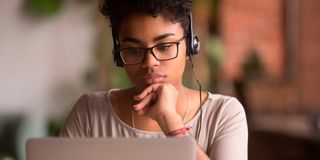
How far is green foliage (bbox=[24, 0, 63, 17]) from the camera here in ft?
9.20

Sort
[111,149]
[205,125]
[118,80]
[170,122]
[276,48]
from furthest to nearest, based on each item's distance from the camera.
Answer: [276,48]
[118,80]
[205,125]
[170,122]
[111,149]

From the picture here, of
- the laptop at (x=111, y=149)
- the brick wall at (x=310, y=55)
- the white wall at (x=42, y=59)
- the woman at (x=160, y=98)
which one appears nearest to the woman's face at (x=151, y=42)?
the woman at (x=160, y=98)

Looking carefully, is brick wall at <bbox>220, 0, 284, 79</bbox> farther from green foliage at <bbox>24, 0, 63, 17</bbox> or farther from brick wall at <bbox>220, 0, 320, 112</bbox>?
green foliage at <bbox>24, 0, 63, 17</bbox>

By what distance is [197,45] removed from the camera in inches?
50.0

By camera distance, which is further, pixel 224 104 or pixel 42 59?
pixel 42 59

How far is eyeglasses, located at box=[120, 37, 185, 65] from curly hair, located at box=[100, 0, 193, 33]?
0.05 m

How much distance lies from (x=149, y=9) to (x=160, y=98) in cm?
17

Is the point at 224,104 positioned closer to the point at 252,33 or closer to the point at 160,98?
the point at 160,98

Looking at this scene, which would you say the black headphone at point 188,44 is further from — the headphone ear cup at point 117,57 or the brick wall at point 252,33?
the brick wall at point 252,33

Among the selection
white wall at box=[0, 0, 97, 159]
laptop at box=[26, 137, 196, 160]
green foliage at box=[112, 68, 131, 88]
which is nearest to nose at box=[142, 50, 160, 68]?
laptop at box=[26, 137, 196, 160]

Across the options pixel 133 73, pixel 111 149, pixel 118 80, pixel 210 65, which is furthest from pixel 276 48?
pixel 111 149

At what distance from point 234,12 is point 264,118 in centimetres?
69

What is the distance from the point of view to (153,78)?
1200 millimetres

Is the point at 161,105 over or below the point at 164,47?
below
